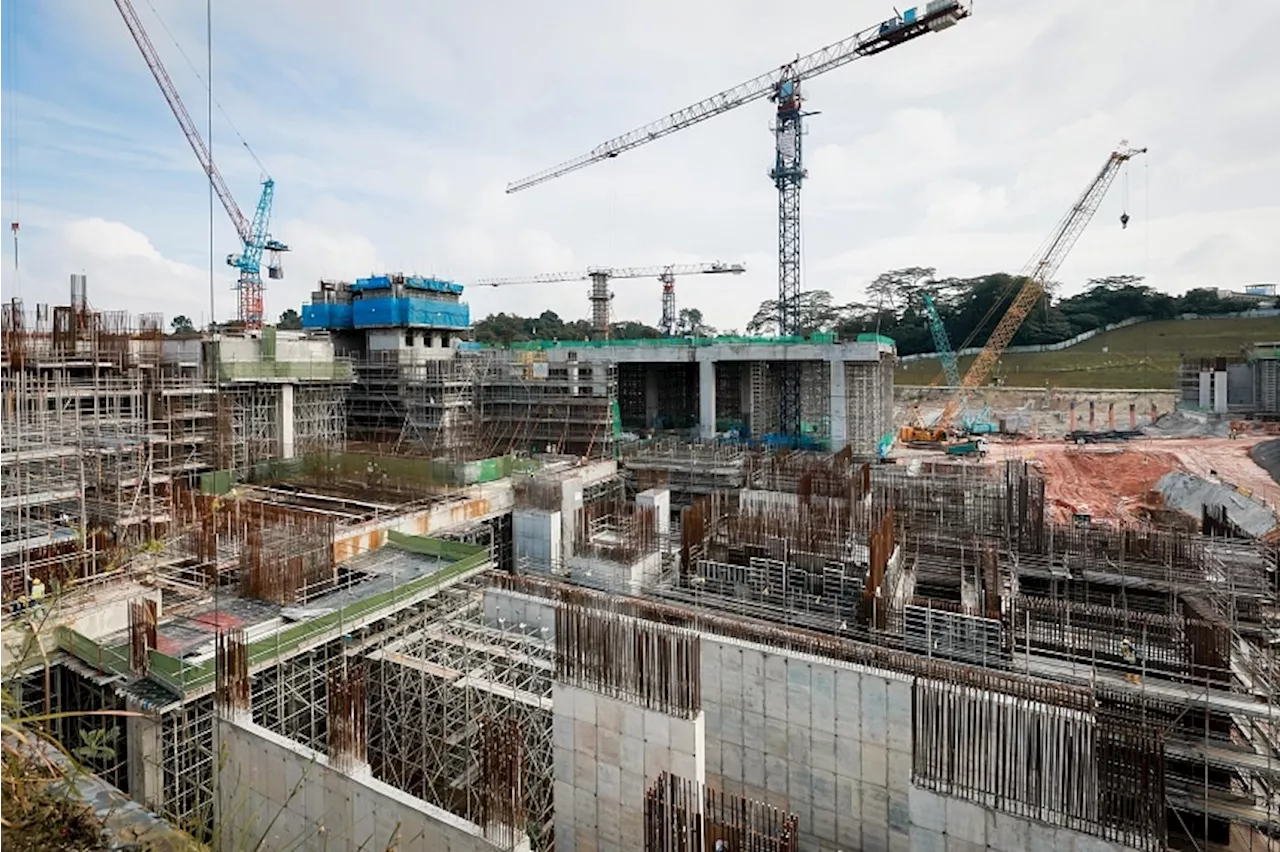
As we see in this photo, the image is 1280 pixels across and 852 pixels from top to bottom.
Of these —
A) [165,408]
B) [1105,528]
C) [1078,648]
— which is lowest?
[1078,648]

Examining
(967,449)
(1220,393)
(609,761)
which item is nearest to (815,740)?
(609,761)

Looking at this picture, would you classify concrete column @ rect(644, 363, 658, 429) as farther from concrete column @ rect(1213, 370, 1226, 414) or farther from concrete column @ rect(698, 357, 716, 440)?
concrete column @ rect(1213, 370, 1226, 414)

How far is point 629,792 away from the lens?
328 inches

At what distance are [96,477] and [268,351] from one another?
31.8 ft

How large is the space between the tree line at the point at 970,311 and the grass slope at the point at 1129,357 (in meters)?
2.00

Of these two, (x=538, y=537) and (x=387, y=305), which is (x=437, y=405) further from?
(x=538, y=537)

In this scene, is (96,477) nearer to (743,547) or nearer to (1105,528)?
(743,547)

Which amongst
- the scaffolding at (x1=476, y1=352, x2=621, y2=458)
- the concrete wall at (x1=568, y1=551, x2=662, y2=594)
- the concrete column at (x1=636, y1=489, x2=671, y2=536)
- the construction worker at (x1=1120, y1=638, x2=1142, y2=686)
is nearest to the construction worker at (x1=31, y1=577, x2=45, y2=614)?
the concrete wall at (x1=568, y1=551, x2=662, y2=594)

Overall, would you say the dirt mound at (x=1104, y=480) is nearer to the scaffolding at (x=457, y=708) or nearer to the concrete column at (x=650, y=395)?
the concrete column at (x=650, y=395)

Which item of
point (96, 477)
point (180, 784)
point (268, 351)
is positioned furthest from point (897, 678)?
point (268, 351)

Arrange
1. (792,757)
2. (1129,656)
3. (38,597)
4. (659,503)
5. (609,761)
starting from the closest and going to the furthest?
(38,597) → (609,761) → (792,757) → (1129,656) → (659,503)

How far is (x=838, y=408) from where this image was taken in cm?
3238

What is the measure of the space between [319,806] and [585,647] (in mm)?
3226

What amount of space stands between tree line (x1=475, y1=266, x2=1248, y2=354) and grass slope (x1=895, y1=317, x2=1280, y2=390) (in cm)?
200
